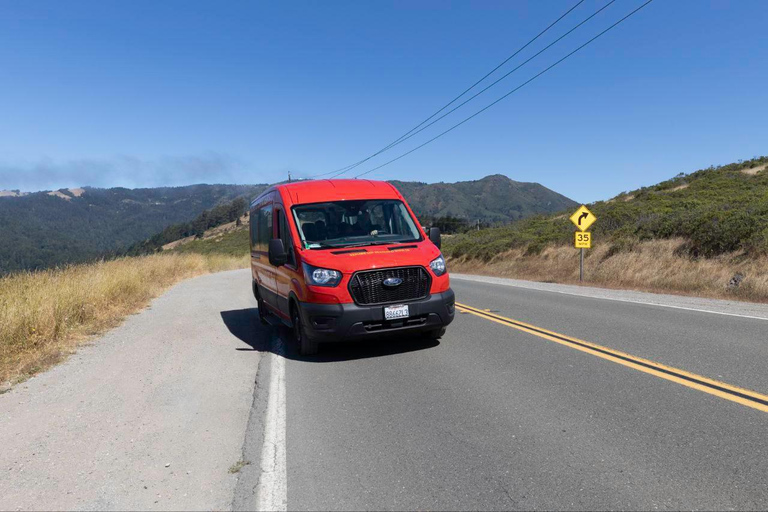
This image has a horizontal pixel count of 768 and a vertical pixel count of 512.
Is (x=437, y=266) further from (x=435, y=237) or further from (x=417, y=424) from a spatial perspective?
(x=417, y=424)

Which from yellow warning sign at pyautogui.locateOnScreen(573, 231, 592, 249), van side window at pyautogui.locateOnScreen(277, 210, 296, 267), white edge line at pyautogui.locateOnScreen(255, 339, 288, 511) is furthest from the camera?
yellow warning sign at pyautogui.locateOnScreen(573, 231, 592, 249)

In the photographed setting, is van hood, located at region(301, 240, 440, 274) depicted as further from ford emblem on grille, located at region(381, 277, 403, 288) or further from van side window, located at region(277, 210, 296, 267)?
van side window, located at region(277, 210, 296, 267)

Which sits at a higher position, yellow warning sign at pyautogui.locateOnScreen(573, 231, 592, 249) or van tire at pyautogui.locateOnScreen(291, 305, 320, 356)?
yellow warning sign at pyautogui.locateOnScreen(573, 231, 592, 249)

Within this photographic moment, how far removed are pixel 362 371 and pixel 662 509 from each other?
4071 millimetres

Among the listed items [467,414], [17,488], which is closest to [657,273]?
[467,414]

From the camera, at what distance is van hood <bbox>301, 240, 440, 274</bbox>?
711 centimetres

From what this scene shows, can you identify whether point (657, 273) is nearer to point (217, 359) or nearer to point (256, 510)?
point (217, 359)

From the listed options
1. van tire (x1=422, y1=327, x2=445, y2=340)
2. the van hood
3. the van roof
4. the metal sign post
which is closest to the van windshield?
the van roof

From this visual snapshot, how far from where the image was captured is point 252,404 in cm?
561

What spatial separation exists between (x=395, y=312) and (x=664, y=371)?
3.16m

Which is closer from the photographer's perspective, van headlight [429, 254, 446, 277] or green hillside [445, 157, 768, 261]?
van headlight [429, 254, 446, 277]

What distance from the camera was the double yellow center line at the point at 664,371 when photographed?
15.8ft

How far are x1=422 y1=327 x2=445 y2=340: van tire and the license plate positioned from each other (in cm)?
97

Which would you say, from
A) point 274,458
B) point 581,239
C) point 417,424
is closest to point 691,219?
point 581,239
